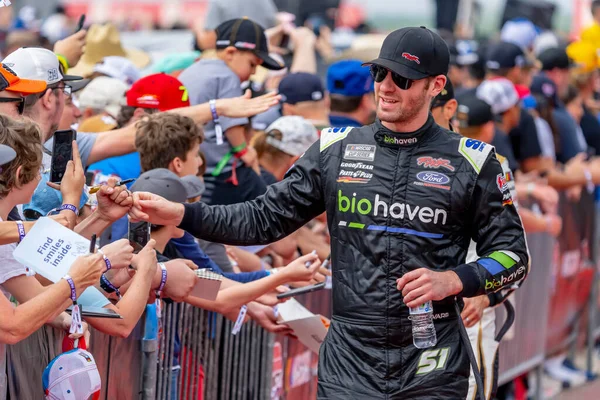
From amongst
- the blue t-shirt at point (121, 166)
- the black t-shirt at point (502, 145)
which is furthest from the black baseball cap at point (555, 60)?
the blue t-shirt at point (121, 166)

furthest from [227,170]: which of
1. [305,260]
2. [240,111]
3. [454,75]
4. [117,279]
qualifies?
[454,75]

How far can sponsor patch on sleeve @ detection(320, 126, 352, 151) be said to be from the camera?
16.5 feet

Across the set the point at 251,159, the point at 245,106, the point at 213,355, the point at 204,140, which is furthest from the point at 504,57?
the point at 213,355

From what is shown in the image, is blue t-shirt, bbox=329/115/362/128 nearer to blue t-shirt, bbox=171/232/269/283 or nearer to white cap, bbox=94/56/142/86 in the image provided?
white cap, bbox=94/56/142/86

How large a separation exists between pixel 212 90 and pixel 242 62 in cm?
37

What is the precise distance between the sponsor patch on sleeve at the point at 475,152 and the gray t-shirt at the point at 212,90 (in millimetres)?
2768

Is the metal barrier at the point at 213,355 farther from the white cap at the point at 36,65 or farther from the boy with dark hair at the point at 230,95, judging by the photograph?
the white cap at the point at 36,65

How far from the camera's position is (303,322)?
238 inches

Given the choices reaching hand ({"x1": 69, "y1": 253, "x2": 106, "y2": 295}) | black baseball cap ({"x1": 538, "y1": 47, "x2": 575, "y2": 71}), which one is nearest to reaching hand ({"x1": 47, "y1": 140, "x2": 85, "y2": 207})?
reaching hand ({"x1": 69, "y1": 253, "x2": 106, "y2": 295})

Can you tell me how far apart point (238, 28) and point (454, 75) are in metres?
5.52

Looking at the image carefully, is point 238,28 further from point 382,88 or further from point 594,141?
point 594,141

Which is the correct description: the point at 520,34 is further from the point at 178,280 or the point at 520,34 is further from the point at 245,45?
the point at 178,280

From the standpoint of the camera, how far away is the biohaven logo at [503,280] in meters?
4.75

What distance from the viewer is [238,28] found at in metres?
7.91
